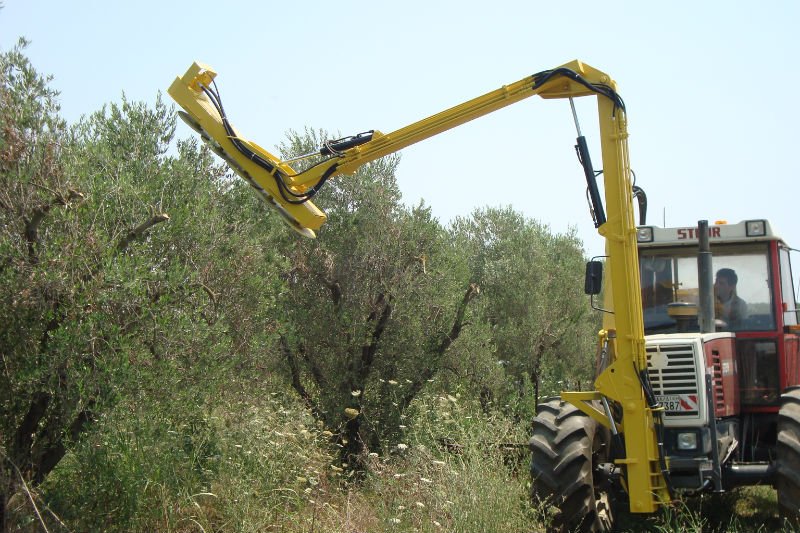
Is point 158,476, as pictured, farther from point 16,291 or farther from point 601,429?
point 601,429

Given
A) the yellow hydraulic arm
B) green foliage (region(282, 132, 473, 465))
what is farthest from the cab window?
green foliage (region(282, 132, 473, 465))

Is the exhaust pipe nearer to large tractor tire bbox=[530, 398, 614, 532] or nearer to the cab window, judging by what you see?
the cab window

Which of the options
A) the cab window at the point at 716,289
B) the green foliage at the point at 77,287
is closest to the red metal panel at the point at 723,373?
the cab window at the point at 716,289

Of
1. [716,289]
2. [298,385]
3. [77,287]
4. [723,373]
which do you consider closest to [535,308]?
[298,385]

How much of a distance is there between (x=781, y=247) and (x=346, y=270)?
5.68 metres

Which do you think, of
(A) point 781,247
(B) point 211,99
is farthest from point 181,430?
(A) point 781,247

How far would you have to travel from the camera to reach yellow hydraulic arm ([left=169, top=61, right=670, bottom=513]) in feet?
22.4

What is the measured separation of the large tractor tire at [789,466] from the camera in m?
6.71

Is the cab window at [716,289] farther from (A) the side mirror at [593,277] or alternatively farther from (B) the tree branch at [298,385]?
Answer: (B) the tree branch at [298,385]

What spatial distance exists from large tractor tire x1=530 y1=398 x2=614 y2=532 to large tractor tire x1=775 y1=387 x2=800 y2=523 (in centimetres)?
144

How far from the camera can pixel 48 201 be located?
6.45 m

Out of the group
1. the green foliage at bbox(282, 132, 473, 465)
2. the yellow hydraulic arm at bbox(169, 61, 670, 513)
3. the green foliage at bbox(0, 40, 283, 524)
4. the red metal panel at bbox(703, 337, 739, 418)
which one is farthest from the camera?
the green foliage at bbox(282, 132, 473, 465)

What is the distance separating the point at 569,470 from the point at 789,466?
1.70m

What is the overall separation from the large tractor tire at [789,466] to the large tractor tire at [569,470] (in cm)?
144
